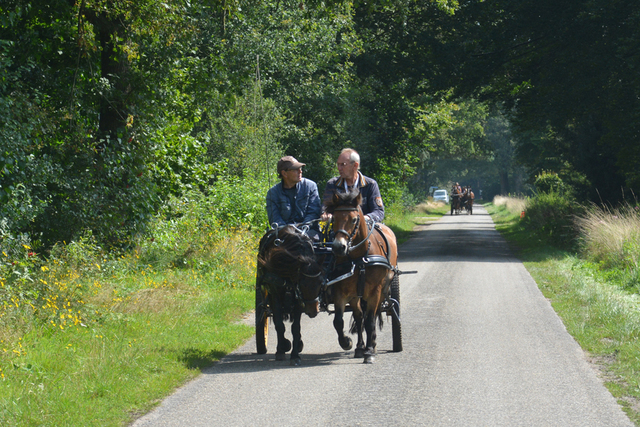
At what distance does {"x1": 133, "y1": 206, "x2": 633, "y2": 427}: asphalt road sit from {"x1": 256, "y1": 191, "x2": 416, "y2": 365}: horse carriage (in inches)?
20.5

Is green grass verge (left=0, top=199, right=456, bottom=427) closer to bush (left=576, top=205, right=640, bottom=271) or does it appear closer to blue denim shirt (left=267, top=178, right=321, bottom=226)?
blue denim shirt (left=267, top=178, right=321, bottom=226)

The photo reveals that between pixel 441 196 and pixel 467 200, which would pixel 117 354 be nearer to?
pixel 467 200

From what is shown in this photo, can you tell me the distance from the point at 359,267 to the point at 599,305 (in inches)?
218

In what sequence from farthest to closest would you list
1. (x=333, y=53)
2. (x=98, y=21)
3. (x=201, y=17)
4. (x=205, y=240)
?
(x=333, y=53) → (x=201, y=17) → (x=205, y=240) → (x=98, y=21)

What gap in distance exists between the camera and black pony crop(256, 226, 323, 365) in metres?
7.23

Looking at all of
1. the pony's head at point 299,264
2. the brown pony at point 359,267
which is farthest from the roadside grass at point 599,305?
the pony's head at point 299,264

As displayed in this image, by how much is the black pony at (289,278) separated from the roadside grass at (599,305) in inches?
120

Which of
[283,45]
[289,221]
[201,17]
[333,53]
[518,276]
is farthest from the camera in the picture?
[333,53]

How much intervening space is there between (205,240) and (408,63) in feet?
43.5

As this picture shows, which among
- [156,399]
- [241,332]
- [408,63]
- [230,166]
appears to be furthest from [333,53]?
[156,399]

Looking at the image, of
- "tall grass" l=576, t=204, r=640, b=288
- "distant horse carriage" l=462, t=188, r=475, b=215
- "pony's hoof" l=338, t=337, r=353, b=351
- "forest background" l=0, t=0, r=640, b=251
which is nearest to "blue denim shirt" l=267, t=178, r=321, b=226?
"pony's hoof" l=338, t=337, r=353, b=351

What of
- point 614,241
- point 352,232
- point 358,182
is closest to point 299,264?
point 352,232

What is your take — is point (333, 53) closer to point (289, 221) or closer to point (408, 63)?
point (408, 63)

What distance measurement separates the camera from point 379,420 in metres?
5.50
